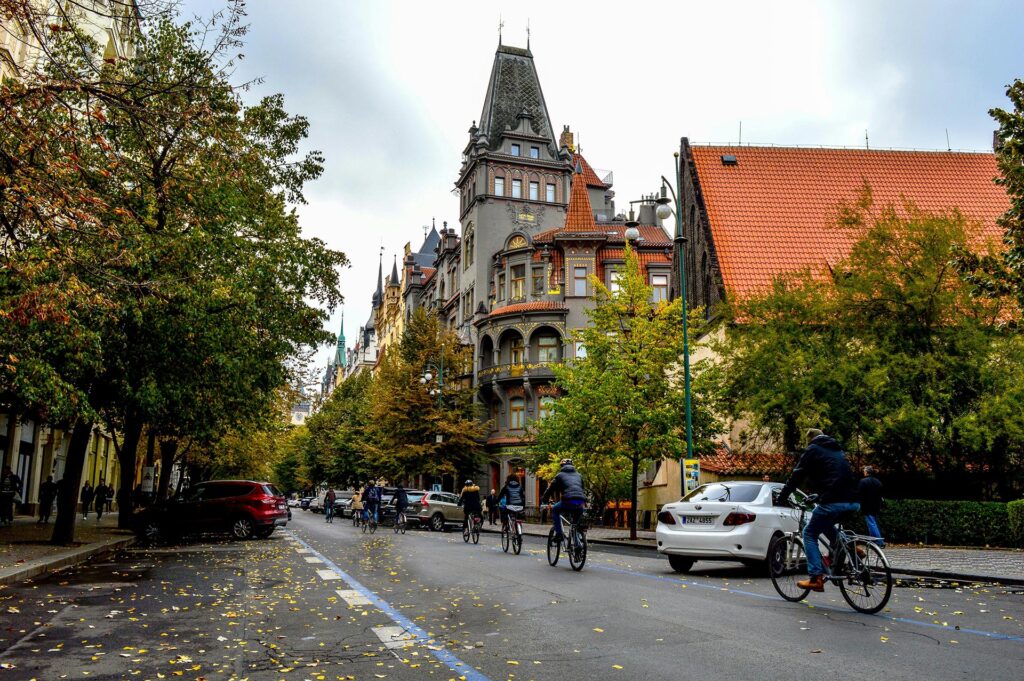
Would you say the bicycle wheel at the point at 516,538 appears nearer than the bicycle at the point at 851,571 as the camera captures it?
No

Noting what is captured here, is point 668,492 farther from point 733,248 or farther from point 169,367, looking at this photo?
point 169,367

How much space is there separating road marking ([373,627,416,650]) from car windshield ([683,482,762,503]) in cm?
691

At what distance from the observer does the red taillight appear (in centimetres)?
1298

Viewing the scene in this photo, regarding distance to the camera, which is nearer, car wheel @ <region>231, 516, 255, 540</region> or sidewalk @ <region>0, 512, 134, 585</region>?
sidewalk @ <region>0, 512, 134, 585</region>

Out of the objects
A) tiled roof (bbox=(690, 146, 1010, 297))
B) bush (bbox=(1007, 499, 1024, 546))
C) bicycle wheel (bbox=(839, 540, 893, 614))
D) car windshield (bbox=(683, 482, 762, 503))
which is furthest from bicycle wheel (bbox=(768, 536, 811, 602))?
tiled roof (bbox=(690, 146, 1010, 297))

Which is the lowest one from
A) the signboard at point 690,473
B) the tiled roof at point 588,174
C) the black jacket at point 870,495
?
the black jacket at point 870,495

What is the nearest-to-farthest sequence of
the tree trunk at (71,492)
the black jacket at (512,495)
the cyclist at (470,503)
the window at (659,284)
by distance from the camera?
1. the tree trunk at (71,492)
2. the black jacket at (512,495)
3. the cyclist at (470,503)
4. the window at (659,284)

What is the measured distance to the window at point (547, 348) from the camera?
5231 cm

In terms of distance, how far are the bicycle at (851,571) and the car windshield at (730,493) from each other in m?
3.41

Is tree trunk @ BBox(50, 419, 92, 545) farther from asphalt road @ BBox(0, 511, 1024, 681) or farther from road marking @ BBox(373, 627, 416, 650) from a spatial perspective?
road marking @ BBox(373, 627, 416, 650)

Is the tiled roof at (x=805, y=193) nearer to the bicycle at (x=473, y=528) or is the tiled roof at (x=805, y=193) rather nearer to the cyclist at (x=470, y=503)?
the cyclist at (x=470, y=503)

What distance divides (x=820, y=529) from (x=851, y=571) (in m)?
0.50

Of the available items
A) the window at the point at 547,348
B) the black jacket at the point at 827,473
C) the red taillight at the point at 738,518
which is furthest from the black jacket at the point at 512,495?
the window at the point at 547,348

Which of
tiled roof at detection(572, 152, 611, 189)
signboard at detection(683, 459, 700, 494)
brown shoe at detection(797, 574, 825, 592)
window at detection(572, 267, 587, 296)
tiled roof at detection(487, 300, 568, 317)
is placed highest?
tiled roof at detection(572, 152, 611, 189)
